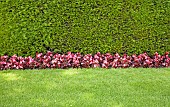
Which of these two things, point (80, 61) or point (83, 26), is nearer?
point (80, 61)

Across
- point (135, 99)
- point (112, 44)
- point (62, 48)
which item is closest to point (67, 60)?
point (62, 48)

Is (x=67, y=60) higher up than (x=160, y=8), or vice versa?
(x=160, y=8)

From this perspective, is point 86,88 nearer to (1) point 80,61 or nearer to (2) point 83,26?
(1) point 80,61

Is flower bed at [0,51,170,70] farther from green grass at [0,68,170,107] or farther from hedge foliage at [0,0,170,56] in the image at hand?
green grass at [0,68,170,107]

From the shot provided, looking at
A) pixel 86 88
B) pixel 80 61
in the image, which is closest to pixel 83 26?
pixel 80 61

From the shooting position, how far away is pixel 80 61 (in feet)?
24.2

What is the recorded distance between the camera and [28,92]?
19.0ft

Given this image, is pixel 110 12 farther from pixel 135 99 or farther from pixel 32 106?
pixel 32 106

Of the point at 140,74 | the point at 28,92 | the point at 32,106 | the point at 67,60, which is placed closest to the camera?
the point at 32,106

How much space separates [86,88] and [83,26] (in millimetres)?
1898

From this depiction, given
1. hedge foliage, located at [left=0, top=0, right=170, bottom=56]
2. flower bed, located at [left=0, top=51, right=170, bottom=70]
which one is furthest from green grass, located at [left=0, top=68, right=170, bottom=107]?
hedge foliage, located at [left=0, top=0, right=170, bottom=56]

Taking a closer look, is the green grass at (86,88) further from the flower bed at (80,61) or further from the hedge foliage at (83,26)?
the hedge foliage at (83,26)

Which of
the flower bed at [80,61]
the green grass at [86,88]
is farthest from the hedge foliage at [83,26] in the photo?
the green grass at [86,88]

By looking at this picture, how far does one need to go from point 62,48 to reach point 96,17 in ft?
3.14
